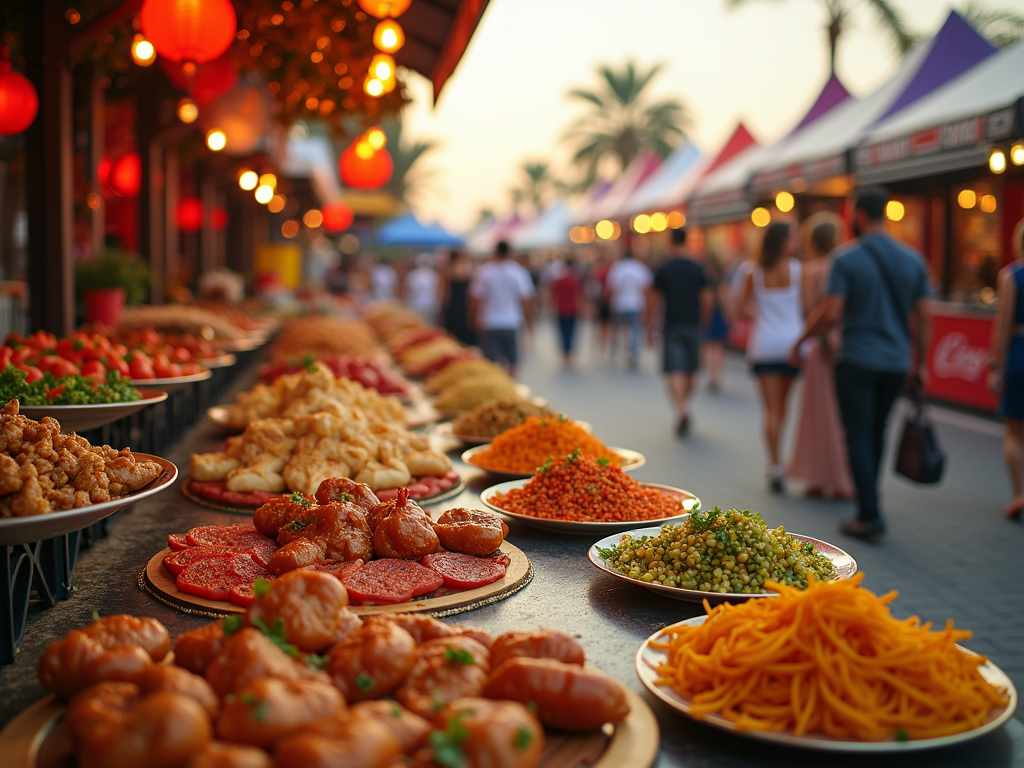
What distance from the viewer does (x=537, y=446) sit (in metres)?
3.72

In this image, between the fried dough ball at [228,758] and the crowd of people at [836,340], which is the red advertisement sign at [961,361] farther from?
the fried dough ball at [228,758]

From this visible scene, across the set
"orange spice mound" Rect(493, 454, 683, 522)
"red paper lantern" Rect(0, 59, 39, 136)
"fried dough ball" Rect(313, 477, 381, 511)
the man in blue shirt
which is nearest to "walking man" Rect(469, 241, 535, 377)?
the man in blue shirt

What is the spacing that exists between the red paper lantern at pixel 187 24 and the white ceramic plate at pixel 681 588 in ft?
10.4

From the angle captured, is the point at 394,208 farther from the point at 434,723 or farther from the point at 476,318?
the point at 434,723

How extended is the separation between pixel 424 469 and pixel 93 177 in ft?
21.8

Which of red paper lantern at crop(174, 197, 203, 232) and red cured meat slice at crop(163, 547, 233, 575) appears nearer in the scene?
red cured meat slice at crop(163, 547, 233, 575)

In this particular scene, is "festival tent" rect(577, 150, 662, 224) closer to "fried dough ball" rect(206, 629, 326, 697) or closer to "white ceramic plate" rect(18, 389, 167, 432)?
"white ceramic plate" rect(18, 389, 167, 432)

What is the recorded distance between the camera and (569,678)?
1.55 metres

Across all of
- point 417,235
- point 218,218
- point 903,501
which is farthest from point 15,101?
point 417,235

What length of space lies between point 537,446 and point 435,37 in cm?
487

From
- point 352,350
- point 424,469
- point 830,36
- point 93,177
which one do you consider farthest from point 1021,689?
point 830,36

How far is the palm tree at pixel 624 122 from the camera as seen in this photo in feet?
124

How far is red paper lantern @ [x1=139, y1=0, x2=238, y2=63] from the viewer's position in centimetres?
431

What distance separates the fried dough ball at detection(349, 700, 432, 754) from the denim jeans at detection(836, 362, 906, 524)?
5013mm
